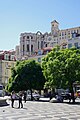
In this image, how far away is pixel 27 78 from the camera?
54750 millimetres

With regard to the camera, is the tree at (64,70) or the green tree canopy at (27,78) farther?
the green tree canopy at (27,78)

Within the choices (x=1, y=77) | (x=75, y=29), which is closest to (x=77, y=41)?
(x=1, y=77)

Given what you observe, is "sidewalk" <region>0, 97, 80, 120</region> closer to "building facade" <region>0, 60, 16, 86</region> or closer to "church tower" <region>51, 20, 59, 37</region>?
"building facade" <region>0, 60, 16, 86</region>

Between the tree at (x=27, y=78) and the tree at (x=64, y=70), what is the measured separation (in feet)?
29.2

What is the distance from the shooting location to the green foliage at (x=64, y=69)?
42.7m

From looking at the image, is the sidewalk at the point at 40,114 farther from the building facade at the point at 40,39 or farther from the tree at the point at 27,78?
the building facade at the point at 40,39

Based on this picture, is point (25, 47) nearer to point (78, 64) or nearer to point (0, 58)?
point (0, 58)

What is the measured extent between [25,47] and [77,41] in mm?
52191

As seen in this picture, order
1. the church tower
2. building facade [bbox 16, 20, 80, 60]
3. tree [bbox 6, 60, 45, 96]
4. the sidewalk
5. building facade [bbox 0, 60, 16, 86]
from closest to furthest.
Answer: the sidewalk → tree [bbox 6, 60, 45, 96] → building facade [bbox 0, 60, 16, 86] → building facade [bbox 16, 20, 80, 60] → the church tower

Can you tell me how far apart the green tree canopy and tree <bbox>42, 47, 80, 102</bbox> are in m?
8.91

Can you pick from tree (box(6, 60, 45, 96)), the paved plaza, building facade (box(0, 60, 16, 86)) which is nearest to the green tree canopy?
tree (box(6, 60, 45, 96))

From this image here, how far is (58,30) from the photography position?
412 feet

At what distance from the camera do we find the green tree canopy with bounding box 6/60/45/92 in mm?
54750

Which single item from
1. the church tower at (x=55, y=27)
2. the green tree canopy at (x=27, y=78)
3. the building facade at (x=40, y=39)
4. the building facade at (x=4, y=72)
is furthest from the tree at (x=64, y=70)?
the church tower at (x=55, y=27)
